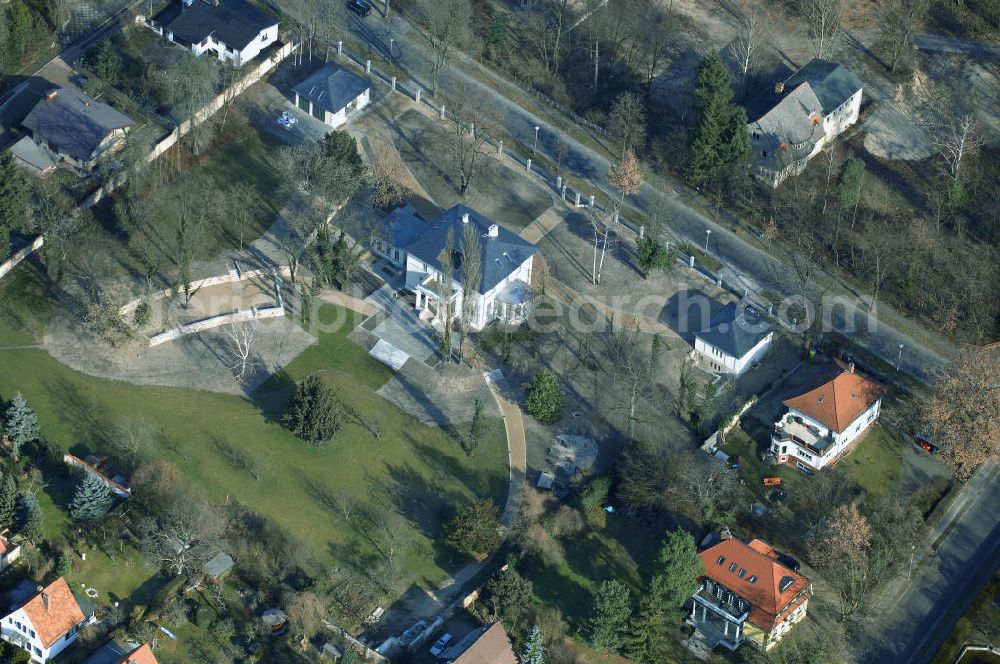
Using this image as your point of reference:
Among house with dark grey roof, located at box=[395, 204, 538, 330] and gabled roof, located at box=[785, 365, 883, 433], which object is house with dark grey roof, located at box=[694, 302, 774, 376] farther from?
house with dark grey roof, located at box=[395, 204, 538, 330]

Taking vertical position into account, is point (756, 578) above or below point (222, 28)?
below

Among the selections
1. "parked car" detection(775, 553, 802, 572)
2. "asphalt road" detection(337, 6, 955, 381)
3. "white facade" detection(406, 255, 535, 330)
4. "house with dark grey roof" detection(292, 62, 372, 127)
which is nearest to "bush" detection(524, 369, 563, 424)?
"white facade" detection(406, 255, 535, 330)

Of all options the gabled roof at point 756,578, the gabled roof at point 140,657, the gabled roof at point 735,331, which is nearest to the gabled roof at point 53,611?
the gabled roof at point 140,657

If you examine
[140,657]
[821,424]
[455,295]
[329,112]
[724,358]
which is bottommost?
[821,424]

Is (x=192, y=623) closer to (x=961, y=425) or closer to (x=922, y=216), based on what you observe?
(x=961, y=425)

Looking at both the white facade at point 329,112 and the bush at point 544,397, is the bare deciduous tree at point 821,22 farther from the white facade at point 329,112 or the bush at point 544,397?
the bush at point 544,397

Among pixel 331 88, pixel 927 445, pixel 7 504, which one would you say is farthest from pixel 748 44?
pixel 7 504

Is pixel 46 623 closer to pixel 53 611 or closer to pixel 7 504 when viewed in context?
pixel 53 611
